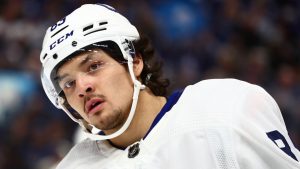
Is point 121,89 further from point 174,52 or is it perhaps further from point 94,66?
point 174,52

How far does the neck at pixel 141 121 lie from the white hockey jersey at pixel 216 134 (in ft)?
0.23

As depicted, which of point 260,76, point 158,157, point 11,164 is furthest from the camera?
point 260,76

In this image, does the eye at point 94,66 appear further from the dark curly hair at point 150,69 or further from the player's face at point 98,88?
the dark curly hair at point 150,69

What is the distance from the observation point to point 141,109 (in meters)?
2.53

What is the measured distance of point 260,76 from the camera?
5613mm

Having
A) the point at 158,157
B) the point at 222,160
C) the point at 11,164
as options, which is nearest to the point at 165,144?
the point at 158,157

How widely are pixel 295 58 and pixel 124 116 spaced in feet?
12.2

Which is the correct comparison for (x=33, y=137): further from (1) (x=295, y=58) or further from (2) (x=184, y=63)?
(1) (x=295, y=58)

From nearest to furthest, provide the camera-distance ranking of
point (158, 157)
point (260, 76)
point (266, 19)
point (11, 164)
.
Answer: point (158, 157)
point (11, 164)
point (260, 76)
point (266, 19)

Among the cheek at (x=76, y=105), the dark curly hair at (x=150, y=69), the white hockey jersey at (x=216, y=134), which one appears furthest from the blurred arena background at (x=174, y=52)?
the white hockey jersey at (x=216, y=134)

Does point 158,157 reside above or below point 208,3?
above

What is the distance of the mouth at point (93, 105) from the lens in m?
2.43

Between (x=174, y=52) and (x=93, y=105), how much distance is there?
3543mm

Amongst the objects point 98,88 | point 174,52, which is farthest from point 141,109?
point 174,52
